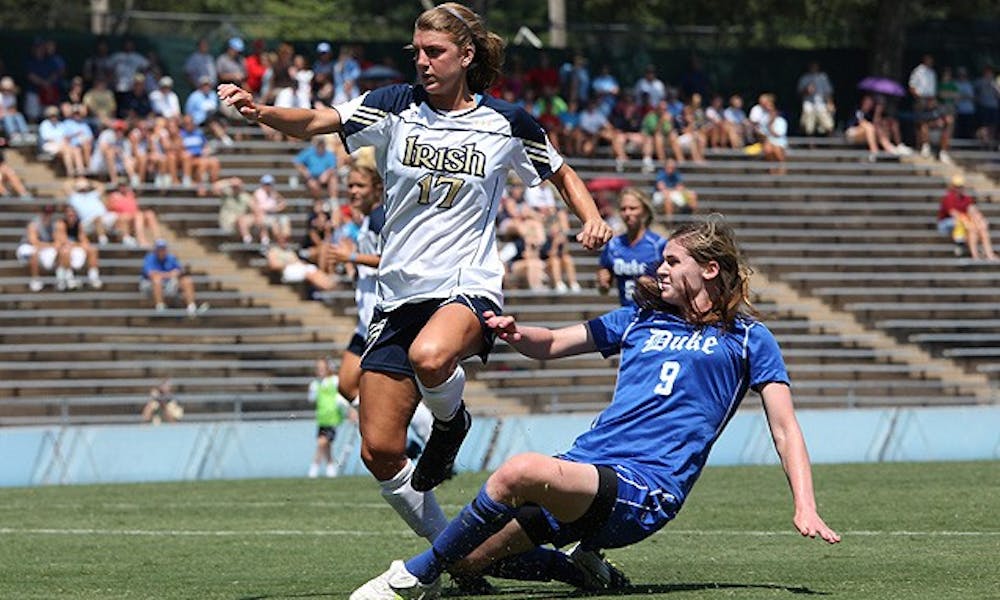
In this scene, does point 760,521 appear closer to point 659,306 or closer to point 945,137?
point 659,306

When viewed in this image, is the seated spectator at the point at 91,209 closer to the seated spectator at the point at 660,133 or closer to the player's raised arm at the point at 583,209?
the seated spectator at the point at 660,133

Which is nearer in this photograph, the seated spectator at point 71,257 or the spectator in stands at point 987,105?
the seated spectator at point 71,257

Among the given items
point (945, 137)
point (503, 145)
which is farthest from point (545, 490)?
point (945, 137)

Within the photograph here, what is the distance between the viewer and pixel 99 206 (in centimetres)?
2700

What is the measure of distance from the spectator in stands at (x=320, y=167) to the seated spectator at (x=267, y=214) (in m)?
0.72

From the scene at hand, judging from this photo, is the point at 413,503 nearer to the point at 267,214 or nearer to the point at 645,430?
the point at 645,430

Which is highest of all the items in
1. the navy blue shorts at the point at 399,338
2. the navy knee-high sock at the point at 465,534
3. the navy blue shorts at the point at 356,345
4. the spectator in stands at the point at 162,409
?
the navy blue shorts at the point at 399,338

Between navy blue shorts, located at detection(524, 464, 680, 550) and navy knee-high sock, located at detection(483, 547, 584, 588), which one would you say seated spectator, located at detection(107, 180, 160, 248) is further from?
navy blue shorts, located at detection(524, 464, 680, 550)

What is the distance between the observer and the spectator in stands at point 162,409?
2358 centimetres

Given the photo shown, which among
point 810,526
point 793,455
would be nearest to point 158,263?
point 793,455

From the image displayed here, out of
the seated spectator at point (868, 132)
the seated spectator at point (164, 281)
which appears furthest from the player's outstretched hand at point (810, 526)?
the seated spectator at point (868, 132)

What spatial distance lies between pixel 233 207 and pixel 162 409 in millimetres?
5052

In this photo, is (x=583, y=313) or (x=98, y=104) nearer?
(x=583, y=313)

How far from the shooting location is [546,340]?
7629 mm
